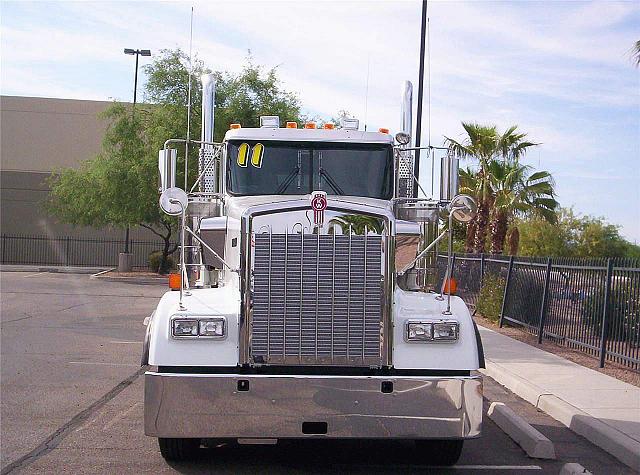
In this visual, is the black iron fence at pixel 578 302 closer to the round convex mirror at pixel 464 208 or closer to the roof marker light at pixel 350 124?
the roof marker light at pixel 350 124

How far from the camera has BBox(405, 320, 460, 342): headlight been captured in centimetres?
653

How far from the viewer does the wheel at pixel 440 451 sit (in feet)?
23.1

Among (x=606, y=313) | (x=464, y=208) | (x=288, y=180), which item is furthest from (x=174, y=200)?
(x=606, y=313)

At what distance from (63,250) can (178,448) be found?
138 feet

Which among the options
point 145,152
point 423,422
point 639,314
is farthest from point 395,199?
point 145,152

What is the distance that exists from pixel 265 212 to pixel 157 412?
173 cm

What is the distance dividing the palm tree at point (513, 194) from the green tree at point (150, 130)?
774 centimetres

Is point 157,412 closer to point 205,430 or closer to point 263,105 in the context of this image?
point 205,430

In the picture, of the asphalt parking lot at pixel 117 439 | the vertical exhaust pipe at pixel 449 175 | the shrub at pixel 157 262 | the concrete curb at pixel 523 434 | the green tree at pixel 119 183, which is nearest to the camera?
the asphalt parking lot at pixel 117 439

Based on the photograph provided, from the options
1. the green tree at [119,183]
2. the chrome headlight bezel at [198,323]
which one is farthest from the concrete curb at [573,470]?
the green tree at [119,183]

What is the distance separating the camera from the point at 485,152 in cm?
2933

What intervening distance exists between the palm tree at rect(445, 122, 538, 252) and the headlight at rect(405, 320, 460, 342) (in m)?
22.8

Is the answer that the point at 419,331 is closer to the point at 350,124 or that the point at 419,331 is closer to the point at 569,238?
the point at 350,124

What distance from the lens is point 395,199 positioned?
9008 millimetres
